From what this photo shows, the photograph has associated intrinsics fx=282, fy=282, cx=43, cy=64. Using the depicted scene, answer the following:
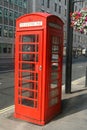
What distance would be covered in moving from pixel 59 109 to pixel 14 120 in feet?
3.99

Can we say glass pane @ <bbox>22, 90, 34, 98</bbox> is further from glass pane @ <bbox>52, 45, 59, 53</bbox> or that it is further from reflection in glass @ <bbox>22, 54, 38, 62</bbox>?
glass pane @ <bbox>52, 45, 59, 53</bbox>

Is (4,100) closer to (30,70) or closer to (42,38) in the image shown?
(30,70)

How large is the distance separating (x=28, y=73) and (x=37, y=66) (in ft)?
1.16

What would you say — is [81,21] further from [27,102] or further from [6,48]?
[6,48]

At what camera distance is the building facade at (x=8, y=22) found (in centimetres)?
4644

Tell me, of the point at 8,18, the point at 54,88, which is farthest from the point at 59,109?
the point at 8,18

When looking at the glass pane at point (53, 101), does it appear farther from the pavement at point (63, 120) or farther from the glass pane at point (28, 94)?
the glass pane at point (28, 94)

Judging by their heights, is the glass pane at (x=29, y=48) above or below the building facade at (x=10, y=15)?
below

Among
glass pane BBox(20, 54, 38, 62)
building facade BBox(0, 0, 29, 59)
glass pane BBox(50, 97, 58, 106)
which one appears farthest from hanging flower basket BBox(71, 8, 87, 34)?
building facade BBox(0, 0, 29, 59)

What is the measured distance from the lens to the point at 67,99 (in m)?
8.52

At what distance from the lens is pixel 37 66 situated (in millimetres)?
6234

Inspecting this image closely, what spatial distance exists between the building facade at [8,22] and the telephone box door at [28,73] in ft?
132

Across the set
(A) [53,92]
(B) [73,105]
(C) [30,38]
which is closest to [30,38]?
(C) [30,38]

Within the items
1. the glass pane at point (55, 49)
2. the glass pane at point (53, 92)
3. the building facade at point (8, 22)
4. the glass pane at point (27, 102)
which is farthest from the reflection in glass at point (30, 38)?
the building facade at point (8, 22)
